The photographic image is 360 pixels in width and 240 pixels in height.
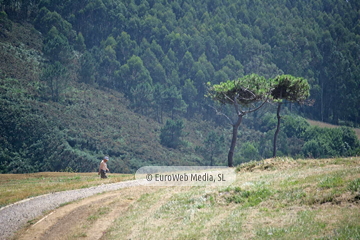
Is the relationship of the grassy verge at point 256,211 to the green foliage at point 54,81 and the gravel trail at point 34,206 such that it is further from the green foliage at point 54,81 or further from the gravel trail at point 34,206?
the green foliage at point 54,81

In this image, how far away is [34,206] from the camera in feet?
75.5

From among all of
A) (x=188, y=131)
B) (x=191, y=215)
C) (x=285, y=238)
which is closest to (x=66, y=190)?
(x=191, y=215)

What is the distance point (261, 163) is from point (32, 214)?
48.7ft

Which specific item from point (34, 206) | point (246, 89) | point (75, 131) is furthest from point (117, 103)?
point (34, 206)

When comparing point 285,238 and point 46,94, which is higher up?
point 46,94

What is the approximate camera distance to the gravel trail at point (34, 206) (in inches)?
777

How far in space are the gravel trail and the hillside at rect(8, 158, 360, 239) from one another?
0.74 m

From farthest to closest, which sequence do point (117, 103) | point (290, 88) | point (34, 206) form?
point (117, 103) < point (290, 88) < point (34, 206)

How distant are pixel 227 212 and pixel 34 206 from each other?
1205 centimetres

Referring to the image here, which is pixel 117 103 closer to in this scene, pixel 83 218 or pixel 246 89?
pixel 246 89

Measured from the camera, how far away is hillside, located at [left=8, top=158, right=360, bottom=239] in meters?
13.5

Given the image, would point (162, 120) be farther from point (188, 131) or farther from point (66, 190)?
point (66, 190)

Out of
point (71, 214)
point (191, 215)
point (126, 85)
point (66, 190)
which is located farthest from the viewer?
point (126, 85)

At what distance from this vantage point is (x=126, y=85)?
16975 cm
